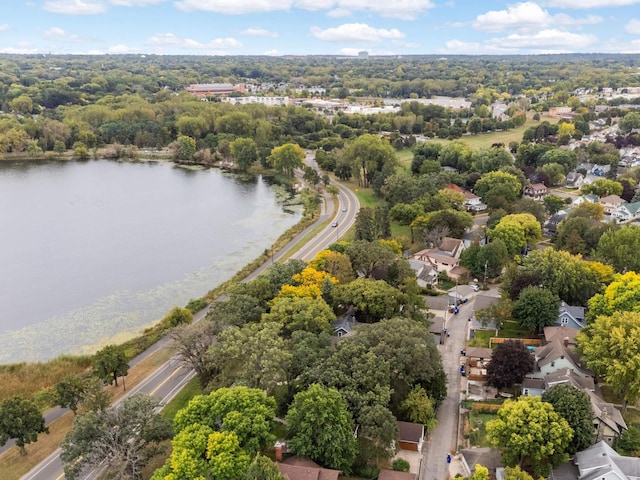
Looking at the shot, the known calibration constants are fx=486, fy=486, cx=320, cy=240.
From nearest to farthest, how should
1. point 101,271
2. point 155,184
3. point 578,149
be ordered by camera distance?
point 101,271, point 155,184, point 578,149

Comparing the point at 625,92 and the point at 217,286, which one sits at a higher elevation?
the point at 625,92

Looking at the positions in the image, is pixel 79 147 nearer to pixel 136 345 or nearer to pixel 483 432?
pixel 136 345

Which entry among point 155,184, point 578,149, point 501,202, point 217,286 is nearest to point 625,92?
point 578,149

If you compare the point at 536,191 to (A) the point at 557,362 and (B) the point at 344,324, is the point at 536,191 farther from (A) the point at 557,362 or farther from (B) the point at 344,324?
(B) the point at 344,324

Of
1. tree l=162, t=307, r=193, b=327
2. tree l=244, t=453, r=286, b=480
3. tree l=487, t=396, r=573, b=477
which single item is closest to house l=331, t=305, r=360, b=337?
tree l=162, t=307, r=193, b=327

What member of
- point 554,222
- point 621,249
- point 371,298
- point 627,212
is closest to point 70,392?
point 371,298

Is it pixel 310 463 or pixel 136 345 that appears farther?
pixel 136 345

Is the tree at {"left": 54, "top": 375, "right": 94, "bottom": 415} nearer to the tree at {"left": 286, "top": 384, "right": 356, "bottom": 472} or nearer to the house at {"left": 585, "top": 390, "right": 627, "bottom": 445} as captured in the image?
the tree at {"left": 286, "top": 384, "right": 356, "bottom": 472}

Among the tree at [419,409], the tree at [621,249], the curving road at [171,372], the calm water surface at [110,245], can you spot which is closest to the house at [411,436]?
the tree at [419,409]
